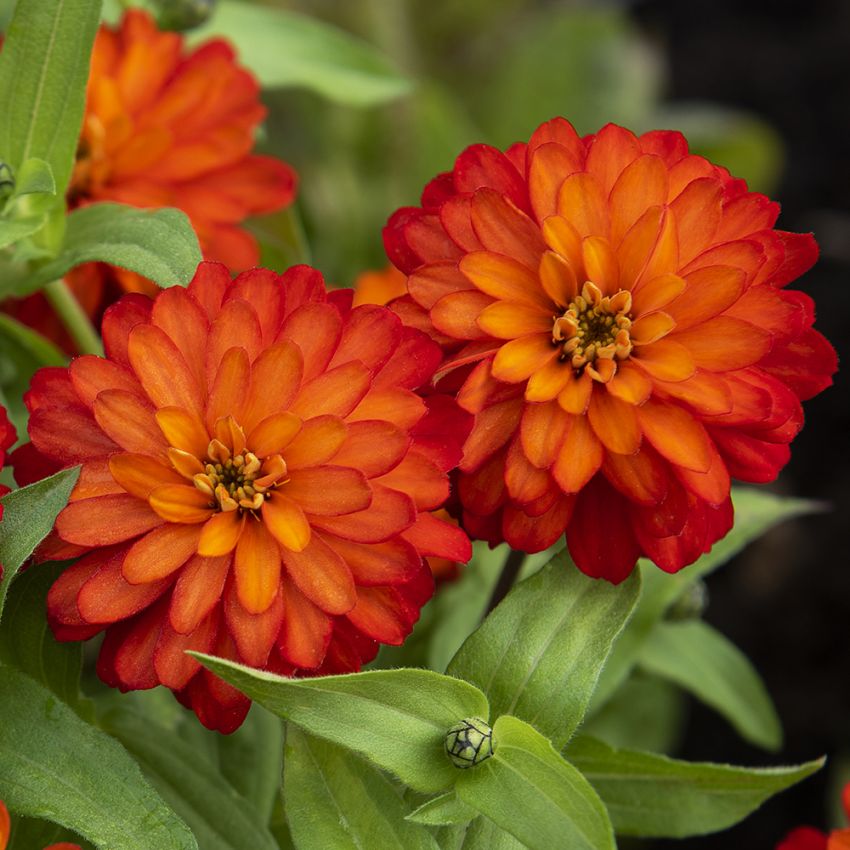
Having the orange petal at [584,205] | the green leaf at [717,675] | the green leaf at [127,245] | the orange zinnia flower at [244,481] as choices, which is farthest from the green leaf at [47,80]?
the green leaf at [717,675]

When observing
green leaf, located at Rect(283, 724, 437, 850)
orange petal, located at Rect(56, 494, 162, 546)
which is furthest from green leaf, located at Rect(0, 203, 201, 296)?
green leaf, located at Rect(283, 724, 437, 850)

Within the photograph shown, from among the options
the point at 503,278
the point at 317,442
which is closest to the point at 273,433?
the point at 317,442

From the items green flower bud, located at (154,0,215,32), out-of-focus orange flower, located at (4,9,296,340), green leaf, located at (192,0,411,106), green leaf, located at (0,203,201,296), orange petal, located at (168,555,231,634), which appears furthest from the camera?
green leaf, located at (192,0,411,106)

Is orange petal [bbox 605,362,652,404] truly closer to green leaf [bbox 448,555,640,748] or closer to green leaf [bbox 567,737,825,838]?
green leaf [bbox 448,555,640,748]

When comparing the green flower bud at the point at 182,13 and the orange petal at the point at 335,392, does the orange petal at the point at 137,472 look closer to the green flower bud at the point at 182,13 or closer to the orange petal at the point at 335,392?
the orange petal at the point at 335,392

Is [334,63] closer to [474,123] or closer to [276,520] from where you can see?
[276,520]

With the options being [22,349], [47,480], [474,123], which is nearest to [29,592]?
[47,480]

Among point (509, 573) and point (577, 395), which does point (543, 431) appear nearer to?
point (577, 395)
